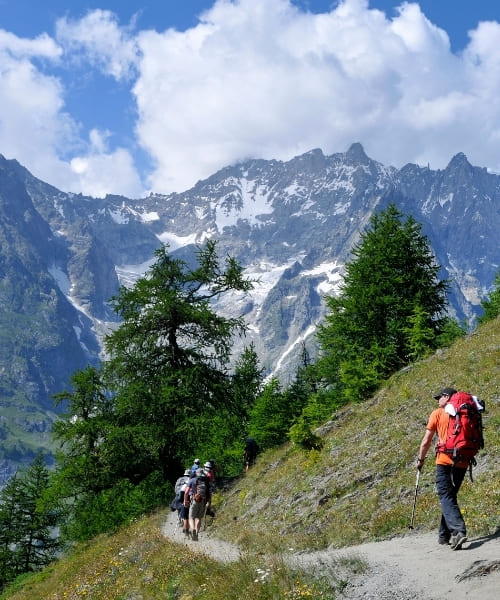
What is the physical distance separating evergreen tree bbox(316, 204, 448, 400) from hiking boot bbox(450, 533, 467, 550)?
1875 centimetres

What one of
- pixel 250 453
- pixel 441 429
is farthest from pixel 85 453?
pixel 441 429

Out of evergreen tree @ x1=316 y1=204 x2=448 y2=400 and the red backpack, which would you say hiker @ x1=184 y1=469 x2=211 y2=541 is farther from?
evergreen tree @ x1=316 y1=204 x2=448 y2=400

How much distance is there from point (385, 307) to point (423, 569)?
23.5 metres

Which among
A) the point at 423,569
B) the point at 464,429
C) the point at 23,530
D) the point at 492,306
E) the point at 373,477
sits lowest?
the point at 423,569

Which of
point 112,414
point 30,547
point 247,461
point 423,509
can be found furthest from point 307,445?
point 30,547

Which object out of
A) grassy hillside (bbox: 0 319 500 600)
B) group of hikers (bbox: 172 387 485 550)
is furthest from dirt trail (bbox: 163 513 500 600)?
grassy hillside (bbox: 0 319 500 600)

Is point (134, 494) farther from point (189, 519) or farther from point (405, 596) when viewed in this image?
point (405, 596)

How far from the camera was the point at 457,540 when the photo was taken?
8.23m

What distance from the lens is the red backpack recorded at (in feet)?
28.6

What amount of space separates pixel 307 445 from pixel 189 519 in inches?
204

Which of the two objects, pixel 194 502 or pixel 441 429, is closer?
pixel 441 429

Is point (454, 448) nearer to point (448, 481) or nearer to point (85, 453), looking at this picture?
point (448, 481)

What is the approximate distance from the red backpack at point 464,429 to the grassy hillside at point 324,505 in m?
1.42

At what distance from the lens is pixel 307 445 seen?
66.6 ft
